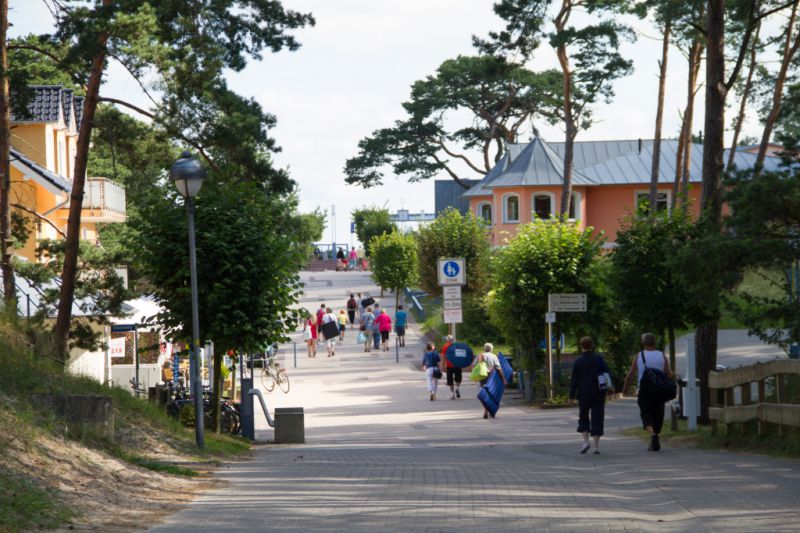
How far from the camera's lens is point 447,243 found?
56812mm

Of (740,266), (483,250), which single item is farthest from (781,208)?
(483,250)

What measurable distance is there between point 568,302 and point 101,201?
1865 centimetres

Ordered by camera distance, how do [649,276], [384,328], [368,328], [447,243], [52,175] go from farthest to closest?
[447,243] → [368,328] → [384,328] → [52,175] → [649,276]

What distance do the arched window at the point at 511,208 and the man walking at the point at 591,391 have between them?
5254cm

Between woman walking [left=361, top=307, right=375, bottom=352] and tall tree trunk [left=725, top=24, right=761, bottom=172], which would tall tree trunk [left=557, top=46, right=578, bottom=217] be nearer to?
tall tree trunk [left=725, top=24, right=761, bottom=172]

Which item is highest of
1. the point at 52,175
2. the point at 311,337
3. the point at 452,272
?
the point at 52,175

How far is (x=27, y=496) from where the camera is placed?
8688 mm

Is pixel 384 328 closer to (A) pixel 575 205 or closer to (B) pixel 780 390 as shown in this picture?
(A) pixel 575 205

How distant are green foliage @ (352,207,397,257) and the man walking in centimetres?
7594

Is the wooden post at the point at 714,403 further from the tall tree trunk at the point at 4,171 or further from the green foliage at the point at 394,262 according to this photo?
the green foliage at the point at 394,262

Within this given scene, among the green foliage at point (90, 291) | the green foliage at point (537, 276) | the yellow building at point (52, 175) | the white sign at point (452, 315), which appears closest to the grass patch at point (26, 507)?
the green foliage at point (90, 291)

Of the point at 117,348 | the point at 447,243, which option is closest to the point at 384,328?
the point at 447,243

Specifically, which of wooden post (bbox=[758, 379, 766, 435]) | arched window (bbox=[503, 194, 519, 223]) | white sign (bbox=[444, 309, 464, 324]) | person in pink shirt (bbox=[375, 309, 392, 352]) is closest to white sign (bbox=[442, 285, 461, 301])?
white sign (bbox=[444, 309, 464, 324])

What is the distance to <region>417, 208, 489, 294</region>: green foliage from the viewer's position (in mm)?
56812
